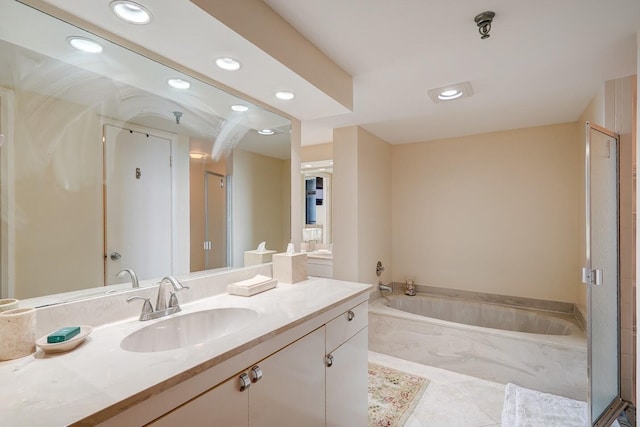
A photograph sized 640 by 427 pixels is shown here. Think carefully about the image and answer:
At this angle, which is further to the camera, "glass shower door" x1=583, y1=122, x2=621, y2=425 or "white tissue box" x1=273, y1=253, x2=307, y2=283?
"white tissue box" x1=273, y1=253, x2=307, y2=283

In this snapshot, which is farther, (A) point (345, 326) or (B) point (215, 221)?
(B) point (215, 221)

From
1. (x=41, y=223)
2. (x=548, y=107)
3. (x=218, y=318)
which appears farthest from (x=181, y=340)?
(x=548, y=107)

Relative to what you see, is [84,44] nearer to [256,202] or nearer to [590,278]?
[256,202]

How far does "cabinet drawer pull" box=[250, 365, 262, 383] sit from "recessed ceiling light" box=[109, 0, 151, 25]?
1.33 meters

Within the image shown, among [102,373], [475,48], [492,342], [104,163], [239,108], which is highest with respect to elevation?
[475,48]

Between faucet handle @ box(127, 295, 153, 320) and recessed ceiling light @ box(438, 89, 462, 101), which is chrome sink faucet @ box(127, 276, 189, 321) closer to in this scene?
faucet handle @ box(127, 295, 153, 320)

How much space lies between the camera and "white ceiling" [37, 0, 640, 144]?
1.27m

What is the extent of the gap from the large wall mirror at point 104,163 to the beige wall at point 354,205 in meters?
1.47

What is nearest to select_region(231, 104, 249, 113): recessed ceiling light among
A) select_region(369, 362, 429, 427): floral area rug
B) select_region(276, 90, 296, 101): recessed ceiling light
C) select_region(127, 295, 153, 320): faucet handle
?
select_region(276, 90, 296, 101): recessed ceiling light

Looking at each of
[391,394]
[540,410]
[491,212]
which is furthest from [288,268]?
[491,212]

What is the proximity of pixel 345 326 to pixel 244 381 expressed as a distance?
720 mm

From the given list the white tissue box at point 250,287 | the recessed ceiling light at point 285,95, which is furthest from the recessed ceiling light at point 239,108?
the white tissue box at point 250,287

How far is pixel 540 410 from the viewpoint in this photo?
2.11 meters

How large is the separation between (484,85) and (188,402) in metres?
2.51
